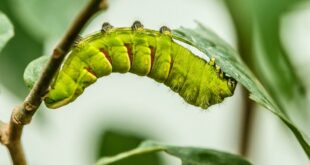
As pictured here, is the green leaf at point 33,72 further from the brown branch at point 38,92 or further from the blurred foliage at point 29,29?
the blurred foliage at point 29,29

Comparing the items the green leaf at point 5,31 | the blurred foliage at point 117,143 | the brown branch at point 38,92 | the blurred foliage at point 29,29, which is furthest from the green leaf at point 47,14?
the brown branch at point 38,92

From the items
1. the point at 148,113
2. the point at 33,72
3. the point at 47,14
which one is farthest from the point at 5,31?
Result: the point at 148,113

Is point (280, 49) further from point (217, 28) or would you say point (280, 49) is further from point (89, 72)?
point (217, 28)

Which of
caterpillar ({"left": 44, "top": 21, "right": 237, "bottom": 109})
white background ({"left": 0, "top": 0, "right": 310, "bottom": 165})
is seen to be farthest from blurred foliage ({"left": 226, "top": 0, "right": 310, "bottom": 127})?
white background ({"left": 0, "top": 0, "right": 310, "bottom": 165})

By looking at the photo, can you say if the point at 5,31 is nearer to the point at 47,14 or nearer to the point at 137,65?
the point at 137,65

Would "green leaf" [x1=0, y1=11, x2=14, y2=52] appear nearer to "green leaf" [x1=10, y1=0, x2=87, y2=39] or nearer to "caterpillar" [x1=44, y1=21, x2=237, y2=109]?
"caterpillar" [x1=44, y1=21, x2=237, y2=109]

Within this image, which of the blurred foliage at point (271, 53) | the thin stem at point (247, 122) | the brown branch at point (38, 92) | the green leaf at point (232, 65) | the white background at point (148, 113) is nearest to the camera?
the brown branch at point (38, 92)
